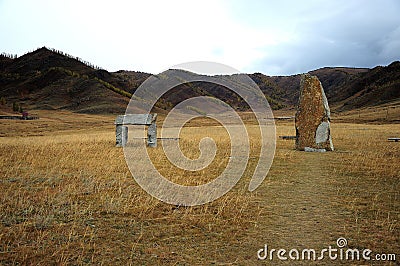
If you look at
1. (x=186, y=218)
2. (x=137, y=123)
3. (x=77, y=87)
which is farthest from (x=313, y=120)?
(x=77, y=87)

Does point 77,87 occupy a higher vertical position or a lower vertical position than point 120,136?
higher

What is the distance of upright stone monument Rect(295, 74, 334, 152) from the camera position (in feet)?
47.8

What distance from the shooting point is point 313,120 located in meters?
14.7

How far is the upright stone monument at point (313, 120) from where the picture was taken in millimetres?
14555

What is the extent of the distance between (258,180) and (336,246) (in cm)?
427

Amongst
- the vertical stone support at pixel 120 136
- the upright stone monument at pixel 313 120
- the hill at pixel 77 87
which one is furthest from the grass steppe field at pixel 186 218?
the hill at pixel 77 87

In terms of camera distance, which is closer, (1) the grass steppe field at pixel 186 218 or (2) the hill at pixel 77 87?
(1) the grass steppe field at pixel 186 218

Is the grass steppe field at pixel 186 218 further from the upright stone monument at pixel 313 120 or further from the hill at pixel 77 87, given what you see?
the hill at pixel 77 87

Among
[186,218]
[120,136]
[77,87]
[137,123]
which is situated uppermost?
[77,87]

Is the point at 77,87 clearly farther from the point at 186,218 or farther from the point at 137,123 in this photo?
the point at 186,218

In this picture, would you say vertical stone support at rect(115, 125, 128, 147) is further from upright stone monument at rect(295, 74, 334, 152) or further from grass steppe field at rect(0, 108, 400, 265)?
upright stone monument at rect(295, 74, 334, 152)

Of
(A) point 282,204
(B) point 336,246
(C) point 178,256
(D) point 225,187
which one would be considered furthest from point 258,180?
(C) point 178,256

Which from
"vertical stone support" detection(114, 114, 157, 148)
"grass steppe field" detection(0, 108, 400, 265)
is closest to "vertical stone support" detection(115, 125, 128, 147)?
"vertical stone support" detection(114, 114, 157, 148)

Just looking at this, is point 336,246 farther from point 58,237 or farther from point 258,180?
point 258,180
